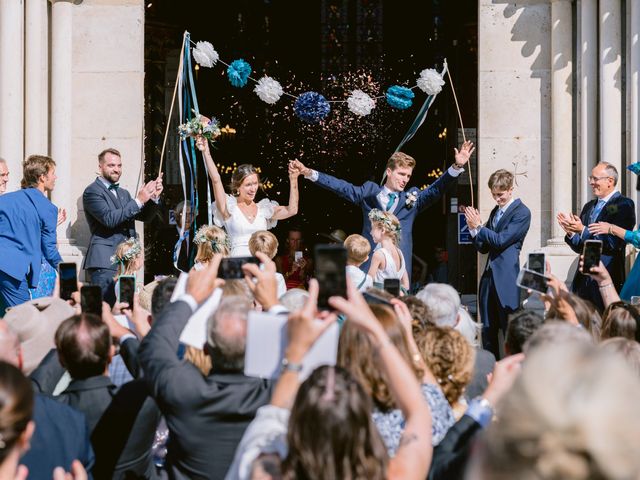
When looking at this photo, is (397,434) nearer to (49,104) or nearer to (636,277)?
(636,277)

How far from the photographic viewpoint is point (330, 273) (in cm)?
272

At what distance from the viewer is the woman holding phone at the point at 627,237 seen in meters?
6.99

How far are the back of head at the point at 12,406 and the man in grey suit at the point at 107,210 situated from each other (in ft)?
17.9

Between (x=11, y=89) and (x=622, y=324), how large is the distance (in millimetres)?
5883

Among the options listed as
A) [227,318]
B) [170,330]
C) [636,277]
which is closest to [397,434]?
[227,318]

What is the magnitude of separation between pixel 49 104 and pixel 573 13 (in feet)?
16.2

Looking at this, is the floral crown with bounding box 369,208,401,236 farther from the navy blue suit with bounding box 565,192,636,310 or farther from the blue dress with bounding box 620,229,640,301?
the blue dress with bounding box 620,229,640,301

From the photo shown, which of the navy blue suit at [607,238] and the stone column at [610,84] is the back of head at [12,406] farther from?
the stone column at [610,84]

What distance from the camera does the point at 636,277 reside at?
7105 mm

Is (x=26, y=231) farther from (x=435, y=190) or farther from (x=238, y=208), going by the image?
(x=435, y=190)

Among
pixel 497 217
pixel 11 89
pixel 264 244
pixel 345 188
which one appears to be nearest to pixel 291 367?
pixel 264 244

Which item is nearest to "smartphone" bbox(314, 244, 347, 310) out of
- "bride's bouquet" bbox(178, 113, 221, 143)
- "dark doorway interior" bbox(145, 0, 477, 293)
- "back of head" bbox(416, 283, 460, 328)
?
"back of head" bbox(416, 283, 460, 328)

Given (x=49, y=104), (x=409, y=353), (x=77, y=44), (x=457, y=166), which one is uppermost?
(x=77, y=44)

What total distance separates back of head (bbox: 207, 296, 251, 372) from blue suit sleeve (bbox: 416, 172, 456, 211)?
525 centimetres
